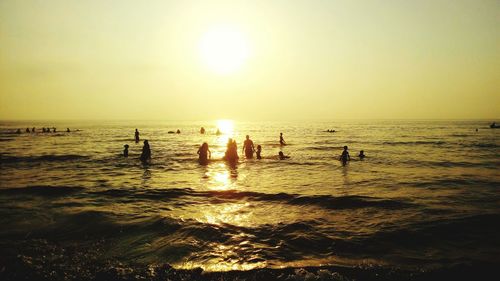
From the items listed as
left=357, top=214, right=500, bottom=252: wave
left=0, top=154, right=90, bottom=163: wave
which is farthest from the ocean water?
left=0, top=154, right=90, bottom=163: wave

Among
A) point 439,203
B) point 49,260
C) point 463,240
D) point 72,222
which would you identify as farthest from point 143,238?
point 439,203

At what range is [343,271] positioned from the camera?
293 inches

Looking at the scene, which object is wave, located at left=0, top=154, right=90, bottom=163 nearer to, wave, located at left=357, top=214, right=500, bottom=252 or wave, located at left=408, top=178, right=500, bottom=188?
wave, located at left=408, top=178, right=500, bottom=188

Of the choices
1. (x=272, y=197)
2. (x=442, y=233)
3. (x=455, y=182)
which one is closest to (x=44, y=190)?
(x=272, y=197)

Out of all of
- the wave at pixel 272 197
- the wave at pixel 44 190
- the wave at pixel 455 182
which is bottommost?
the wave at pixel 455 182

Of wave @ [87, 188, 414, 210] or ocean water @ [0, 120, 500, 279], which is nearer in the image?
ocean water @ [0, 120, 500, 279]

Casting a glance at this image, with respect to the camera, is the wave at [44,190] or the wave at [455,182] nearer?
the wave at [44,190]

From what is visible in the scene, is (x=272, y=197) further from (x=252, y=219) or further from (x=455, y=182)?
(x=455, y=182)

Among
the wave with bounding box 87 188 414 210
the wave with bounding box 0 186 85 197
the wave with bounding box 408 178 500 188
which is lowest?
the wave with bounding box 408 178 500 188

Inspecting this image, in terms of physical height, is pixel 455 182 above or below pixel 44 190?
below

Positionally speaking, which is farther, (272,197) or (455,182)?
(455,182)

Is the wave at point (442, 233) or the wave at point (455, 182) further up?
the wave at point (442, 233)

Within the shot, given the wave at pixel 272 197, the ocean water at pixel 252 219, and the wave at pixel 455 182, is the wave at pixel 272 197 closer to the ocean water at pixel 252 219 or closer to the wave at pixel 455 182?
the ocean water at pixel 252 219

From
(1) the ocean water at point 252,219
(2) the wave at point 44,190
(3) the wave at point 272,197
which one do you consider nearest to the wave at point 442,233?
(1) the ocean water at point 252,219
